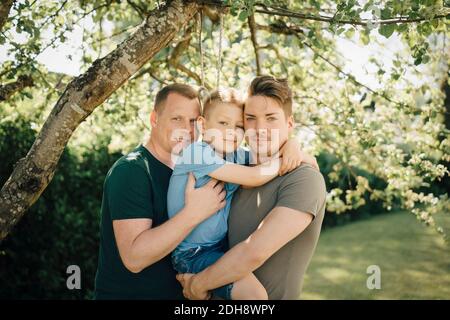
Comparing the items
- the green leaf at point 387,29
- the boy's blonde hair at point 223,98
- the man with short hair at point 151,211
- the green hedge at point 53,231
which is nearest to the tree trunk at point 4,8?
the man with short hair at point 151,211

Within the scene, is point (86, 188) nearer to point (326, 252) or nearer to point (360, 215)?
point (326, 252)

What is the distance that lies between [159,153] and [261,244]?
0.87 m

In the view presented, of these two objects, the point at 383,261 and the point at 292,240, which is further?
the point at 383,261

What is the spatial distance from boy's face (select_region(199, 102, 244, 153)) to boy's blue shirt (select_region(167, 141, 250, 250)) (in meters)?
0.10

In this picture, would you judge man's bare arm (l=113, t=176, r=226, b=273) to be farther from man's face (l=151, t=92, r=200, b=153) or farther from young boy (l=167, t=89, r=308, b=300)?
man's face (l=151, t=92, r=200, b=153)

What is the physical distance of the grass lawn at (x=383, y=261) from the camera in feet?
27.7

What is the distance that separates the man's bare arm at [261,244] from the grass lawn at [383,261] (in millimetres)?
5046

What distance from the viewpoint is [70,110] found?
8.95 feet

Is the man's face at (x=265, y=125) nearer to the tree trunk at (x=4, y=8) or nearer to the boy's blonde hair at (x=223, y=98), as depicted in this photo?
the boy's blonde hair at (x=223, y=98)

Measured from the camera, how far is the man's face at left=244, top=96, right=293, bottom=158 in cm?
269

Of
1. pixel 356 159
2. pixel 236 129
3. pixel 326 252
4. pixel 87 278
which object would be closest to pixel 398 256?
pixel 326 252

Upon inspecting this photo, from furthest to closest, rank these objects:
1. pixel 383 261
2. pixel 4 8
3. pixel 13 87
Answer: pixel 383 261 → pixel 13 87 → pixel 4 8

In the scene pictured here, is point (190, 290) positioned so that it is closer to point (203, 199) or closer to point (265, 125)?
point (203, 199)

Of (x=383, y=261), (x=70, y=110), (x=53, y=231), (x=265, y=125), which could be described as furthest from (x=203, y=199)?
(x=383, y=261)
